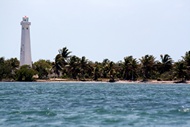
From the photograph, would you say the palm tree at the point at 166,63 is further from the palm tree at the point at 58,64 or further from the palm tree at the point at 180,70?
the palm tree at the point at 58,64

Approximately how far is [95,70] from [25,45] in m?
24.7

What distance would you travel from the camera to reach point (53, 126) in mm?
25062

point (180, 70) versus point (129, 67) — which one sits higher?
point (129, 67)

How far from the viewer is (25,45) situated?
145 metres

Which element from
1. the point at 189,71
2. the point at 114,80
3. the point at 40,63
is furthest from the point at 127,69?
the point at 40,63

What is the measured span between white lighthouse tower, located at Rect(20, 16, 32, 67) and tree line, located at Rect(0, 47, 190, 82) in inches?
132

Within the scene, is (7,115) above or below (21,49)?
below

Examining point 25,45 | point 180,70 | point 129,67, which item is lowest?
point 180,70

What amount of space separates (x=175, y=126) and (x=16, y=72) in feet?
405

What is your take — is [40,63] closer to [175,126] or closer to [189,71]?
[189,71]

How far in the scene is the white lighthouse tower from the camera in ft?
475

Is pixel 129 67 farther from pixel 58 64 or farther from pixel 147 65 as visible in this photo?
pixel 58 64

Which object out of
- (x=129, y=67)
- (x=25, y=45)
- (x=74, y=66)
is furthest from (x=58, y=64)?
(x=129, y=67)

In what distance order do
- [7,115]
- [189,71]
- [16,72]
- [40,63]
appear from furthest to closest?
1. [40,63]
2. [16,72]
3. [189,71]
4. [7,115]
